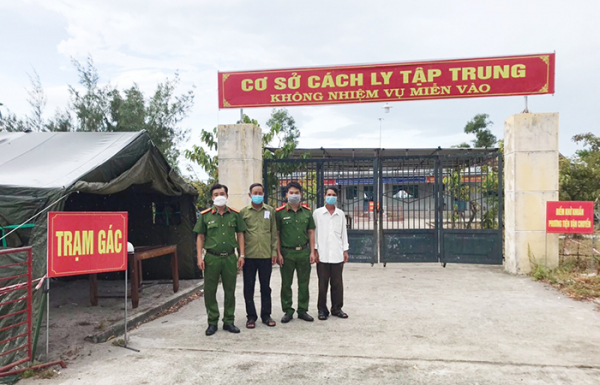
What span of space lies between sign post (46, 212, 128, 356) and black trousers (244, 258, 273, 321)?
4.65ft

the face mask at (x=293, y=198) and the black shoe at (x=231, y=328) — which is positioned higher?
the face mask at (x=293, y=198)

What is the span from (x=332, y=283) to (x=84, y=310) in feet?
11.2

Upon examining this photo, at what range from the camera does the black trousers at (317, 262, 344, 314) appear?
18.0ft

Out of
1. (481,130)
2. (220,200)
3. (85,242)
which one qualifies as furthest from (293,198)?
(481,130)

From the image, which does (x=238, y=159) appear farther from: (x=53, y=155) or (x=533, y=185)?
(x=533, y=185)

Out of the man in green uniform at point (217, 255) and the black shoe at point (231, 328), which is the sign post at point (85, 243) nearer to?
the man in green uniform at point (217, 255)

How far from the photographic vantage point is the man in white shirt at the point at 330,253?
5.46 metres

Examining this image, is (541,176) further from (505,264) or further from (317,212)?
(317,212)

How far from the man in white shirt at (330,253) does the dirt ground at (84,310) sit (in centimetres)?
232

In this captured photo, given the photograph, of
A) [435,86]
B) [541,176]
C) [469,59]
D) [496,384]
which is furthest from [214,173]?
[496,384]

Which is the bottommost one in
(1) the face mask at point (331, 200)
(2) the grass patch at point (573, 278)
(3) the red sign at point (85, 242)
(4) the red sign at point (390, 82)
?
(2) the grass patch at point (573, 278)

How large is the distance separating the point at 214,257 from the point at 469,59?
6.49 meters

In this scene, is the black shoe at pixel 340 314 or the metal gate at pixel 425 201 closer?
the black shoe at pixel 340 314

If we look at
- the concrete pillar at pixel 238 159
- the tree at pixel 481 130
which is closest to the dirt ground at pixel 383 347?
the concrete pillar at pixel 238 159
